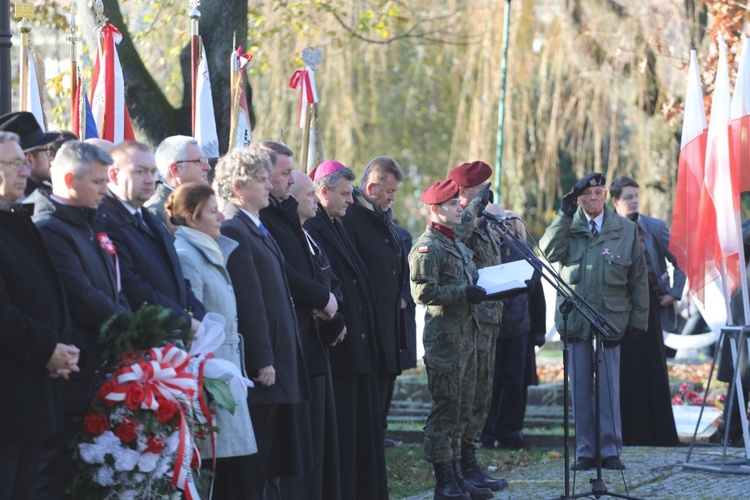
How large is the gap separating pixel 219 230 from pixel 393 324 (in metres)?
2.12

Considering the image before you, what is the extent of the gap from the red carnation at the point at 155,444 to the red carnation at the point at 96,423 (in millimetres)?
181

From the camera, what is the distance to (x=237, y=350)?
20.2ft

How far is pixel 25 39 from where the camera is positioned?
8898mm

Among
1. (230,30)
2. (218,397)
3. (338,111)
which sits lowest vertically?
(218,397)

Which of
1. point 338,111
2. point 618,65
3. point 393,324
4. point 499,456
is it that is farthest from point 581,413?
point 338,111

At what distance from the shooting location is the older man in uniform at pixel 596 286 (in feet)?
31.2

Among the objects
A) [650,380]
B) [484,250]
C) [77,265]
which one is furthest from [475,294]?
[650,380]

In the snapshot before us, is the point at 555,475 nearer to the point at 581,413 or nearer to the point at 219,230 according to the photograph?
the point at 581,413

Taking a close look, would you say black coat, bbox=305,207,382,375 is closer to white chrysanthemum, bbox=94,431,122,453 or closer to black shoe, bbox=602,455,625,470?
white chrysanthemum, bbox=94,431,122,453

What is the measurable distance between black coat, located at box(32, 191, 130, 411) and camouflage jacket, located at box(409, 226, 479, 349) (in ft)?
9.49

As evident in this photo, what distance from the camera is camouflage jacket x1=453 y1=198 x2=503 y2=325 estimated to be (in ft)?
28.1

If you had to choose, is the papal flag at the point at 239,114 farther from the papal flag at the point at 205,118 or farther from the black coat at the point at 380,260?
the black coat at the point at 380,260

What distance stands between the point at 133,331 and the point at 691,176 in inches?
230

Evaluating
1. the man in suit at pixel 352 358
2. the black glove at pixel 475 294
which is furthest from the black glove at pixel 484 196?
the man in suit at pixel 352 358
